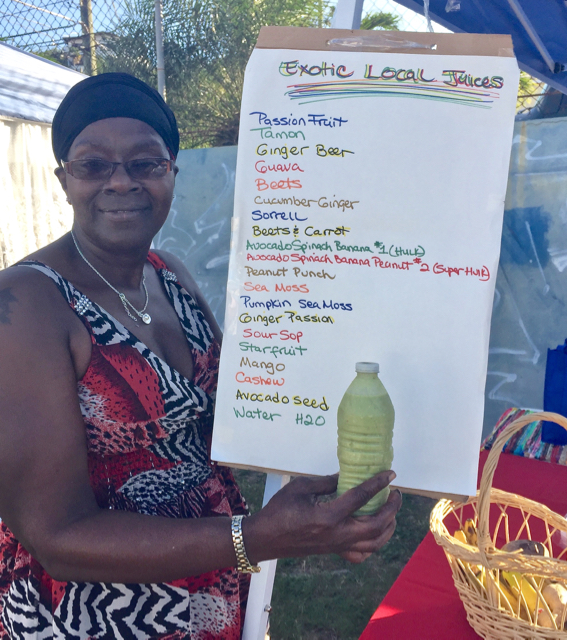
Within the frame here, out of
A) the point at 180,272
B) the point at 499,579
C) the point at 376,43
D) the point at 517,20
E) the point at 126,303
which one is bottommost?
the point at 499,579

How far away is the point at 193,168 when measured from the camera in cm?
583

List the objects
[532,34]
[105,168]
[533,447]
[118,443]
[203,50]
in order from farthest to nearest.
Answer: [203,50]
[532,34]
[533,447]
[105,168]
[118,443]

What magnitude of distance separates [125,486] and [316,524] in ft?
1.60

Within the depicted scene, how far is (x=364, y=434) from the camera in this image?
1.00 m

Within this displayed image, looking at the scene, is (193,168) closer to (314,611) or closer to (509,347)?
(509,347)

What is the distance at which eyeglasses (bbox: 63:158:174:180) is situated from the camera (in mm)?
1285

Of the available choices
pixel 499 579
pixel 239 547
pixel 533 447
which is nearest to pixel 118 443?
pixel 239 547

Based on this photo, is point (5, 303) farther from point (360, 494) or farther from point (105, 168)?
point (360, 494)

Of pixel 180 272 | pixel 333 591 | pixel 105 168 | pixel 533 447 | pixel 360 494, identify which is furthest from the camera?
pixel 333 591

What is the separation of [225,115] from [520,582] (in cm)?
1423

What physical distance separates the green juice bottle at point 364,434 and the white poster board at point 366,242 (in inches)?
7.7

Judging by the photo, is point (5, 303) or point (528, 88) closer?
point (5, 303)

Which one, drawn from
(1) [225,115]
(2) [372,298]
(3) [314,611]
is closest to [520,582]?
(2) [372,298]

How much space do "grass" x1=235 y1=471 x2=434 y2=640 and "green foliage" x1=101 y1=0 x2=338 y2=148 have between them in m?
12.3
